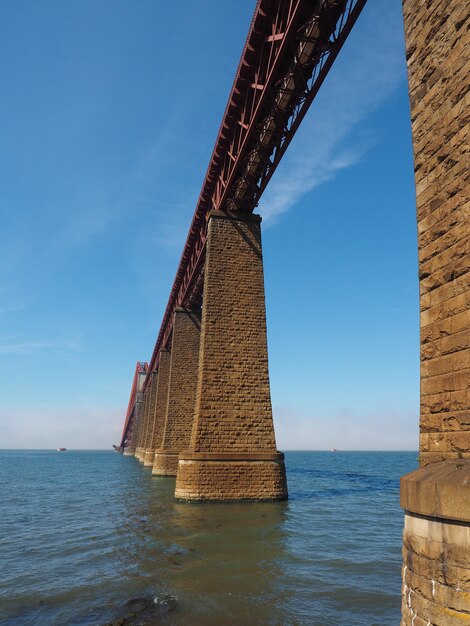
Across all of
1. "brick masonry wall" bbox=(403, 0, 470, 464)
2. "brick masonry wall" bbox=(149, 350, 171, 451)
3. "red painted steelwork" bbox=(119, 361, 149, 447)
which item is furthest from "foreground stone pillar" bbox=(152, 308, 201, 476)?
"red painted steelwork" bbox=(119, 361, 149, 447)

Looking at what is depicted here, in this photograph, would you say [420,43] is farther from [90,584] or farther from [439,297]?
[90,584]

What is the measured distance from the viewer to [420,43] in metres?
5.34

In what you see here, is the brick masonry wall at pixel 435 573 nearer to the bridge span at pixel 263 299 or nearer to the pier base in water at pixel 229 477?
the bridge span at pixel 263 299

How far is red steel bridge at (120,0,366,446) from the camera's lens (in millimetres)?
12789

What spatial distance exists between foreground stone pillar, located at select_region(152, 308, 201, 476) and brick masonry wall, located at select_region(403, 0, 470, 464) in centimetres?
2328

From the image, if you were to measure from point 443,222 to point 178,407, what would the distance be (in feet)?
79.1

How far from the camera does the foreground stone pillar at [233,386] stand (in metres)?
16.1

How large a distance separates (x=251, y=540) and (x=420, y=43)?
9.88 meters

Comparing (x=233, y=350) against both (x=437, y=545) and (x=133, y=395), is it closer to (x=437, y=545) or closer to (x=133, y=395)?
(x=437, y=545)

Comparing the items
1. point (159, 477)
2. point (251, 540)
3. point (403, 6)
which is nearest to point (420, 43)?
point (403, 6)

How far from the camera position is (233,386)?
682 inches

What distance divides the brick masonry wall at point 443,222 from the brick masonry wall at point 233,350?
12569 mm

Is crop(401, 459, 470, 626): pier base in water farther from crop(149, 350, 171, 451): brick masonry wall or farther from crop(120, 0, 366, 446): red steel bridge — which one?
crop(149, 350, 171, 451): brick masonry wall

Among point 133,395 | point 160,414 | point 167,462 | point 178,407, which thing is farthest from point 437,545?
Result: point 133,395
